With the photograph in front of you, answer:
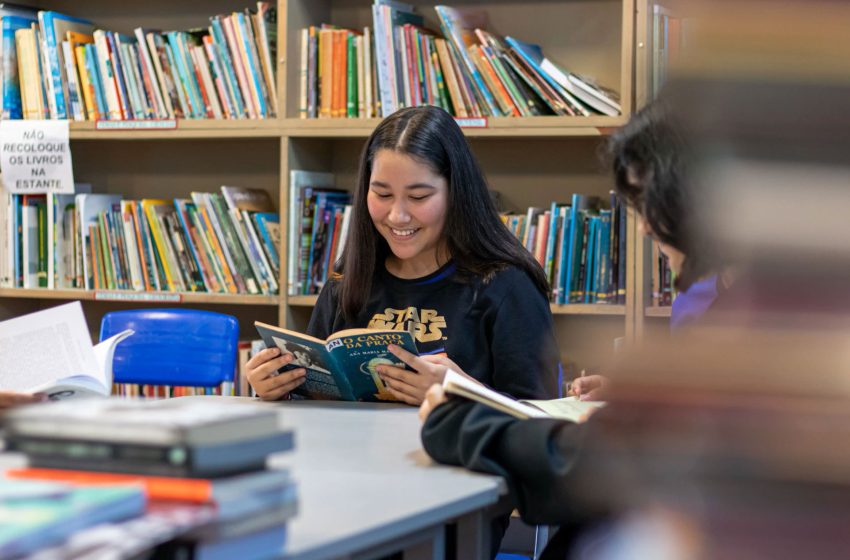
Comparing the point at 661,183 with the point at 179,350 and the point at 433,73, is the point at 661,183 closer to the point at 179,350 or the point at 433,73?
the point at 179,350

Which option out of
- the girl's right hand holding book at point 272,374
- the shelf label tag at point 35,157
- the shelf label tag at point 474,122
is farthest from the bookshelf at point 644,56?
the shelf label tag at point 35,157

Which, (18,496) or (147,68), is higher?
(147,68)

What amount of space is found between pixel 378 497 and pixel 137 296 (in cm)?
225

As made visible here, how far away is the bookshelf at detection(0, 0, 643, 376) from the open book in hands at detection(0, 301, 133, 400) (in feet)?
3.82

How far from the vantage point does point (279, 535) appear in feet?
3.45

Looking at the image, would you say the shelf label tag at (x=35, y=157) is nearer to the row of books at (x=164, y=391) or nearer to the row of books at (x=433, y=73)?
the row of books at (x=164, y=391)

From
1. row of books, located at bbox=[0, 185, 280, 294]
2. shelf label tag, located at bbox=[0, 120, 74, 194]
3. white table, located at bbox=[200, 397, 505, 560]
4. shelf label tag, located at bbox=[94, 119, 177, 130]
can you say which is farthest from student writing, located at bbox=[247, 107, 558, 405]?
shelf label tag, located at bbox=[0, 120, 74, 194]

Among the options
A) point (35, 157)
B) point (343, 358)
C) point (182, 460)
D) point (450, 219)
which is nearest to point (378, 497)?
point (182, 460)

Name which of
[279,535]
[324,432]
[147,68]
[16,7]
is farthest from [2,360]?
[16,7]

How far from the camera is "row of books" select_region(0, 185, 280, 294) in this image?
3.35 metres

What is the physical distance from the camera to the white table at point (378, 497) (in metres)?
1.15

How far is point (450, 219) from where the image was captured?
7.59ft

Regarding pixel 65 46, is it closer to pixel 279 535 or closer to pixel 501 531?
pixel 501 531

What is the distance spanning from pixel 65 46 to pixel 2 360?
1752 millimetres
